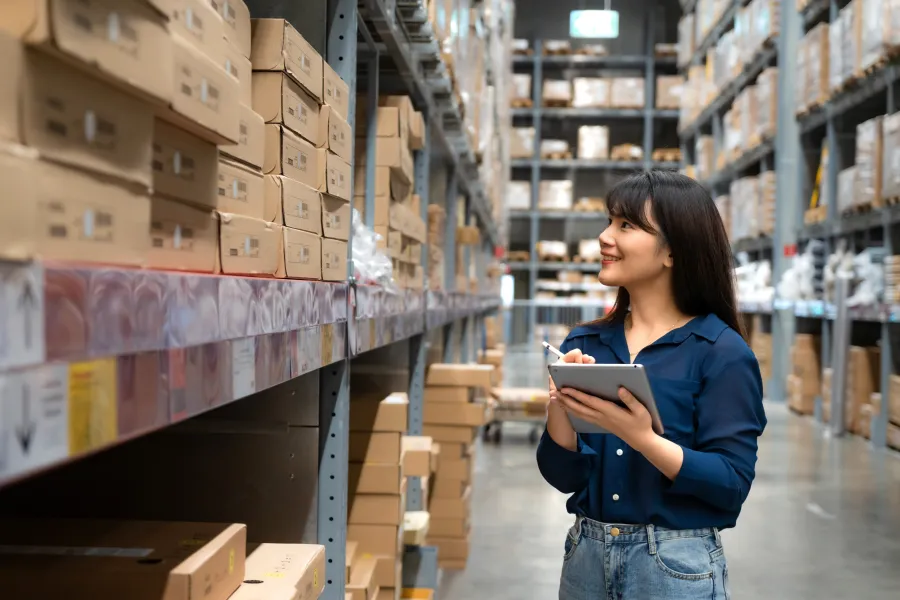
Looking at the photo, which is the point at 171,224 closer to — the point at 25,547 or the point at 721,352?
the point at 25,547

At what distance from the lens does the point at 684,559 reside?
5.65 ft

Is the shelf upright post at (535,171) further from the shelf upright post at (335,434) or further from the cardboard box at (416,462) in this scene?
the shelf upright post at (335,434)

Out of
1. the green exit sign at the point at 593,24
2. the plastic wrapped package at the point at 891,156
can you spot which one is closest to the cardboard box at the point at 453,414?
the plastic wrapped package at the point at 891,156

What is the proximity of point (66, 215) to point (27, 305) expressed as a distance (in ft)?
0.47

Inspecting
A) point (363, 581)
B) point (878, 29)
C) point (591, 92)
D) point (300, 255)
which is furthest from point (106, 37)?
point (591, 92)

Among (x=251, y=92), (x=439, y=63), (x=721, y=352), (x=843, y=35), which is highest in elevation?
(x=843, y=35)

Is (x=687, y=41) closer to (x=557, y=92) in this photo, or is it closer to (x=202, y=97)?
(x=557, y=92)

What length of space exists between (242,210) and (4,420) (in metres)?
0.88

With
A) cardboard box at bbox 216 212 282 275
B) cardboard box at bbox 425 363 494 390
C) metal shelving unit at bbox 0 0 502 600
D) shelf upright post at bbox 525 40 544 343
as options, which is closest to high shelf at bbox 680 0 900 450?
cardboard box at bbox 425 363 494 390

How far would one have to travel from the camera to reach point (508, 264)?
1903 centimetres

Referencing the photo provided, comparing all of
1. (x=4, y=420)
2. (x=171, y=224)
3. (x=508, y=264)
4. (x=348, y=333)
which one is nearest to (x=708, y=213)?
(x=348, y=333)

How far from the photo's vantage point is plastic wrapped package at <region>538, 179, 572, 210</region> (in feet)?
60.6

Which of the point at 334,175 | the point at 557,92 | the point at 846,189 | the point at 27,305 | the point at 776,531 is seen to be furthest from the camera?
the point at 557,92

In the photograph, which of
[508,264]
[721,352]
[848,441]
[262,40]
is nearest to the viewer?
[262,40]
